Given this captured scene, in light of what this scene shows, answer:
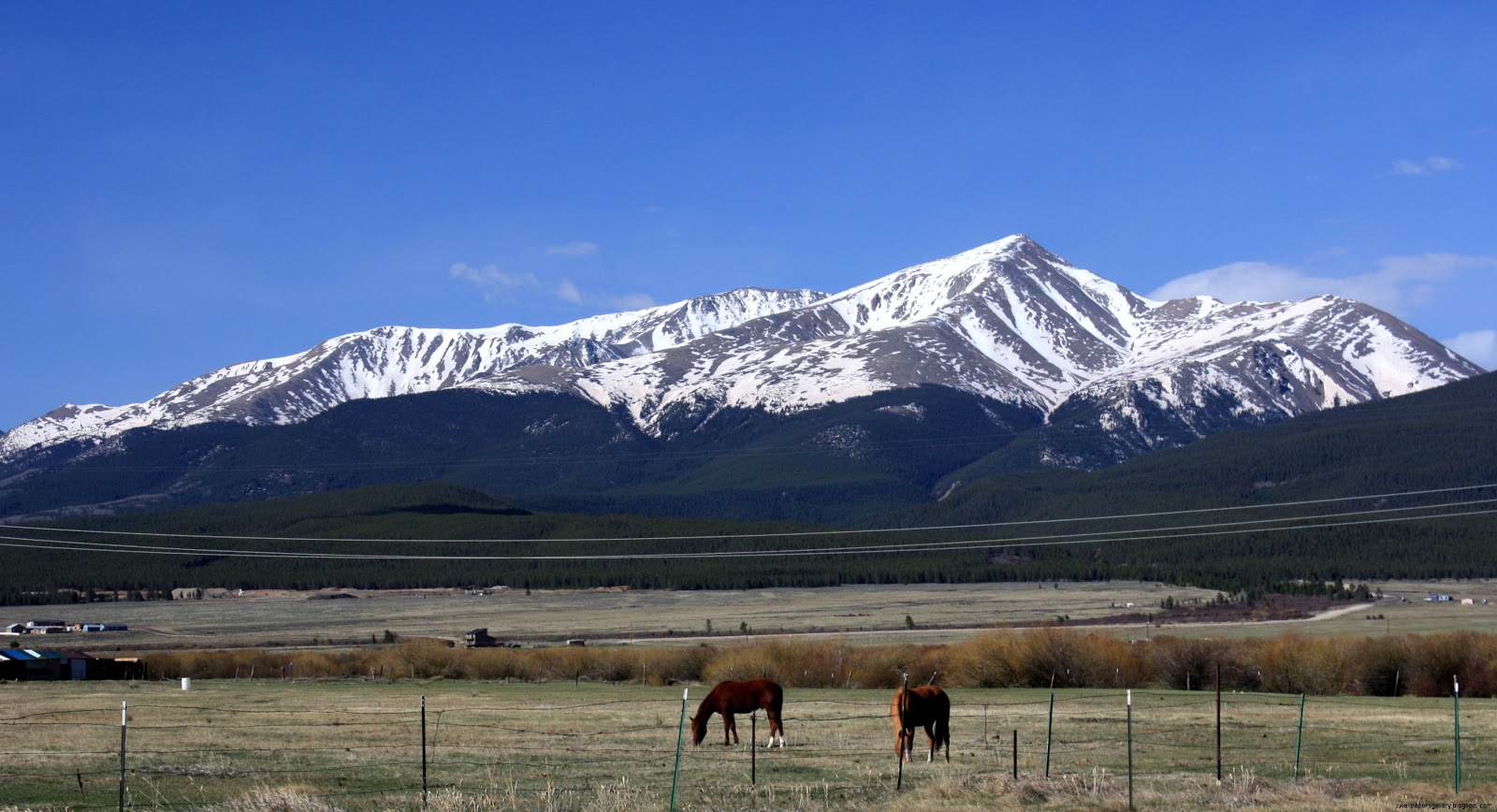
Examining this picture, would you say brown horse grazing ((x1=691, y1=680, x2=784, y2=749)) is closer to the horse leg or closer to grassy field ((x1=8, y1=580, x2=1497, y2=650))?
the horse leg

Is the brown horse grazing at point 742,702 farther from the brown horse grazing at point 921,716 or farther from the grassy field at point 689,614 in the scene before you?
the grassy field at point 689,614

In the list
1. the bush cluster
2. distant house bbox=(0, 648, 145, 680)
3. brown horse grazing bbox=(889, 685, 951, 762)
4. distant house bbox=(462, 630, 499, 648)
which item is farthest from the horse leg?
distant house bbox=(462, 630, 499, 648)

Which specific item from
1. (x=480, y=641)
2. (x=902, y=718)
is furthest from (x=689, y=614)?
(x=902, y=718)

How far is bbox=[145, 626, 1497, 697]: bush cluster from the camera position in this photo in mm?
62281

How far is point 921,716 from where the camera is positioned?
3031 cm

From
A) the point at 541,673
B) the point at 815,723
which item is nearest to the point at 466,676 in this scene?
the point at 541,673

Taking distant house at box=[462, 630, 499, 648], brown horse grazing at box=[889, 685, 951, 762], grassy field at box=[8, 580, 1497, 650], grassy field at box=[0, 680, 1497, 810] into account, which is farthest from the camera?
grassy field at box=[8, 580, 1497, 650]

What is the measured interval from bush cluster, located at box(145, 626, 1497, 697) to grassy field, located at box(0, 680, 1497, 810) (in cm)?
971

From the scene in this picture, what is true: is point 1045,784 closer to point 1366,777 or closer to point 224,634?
point 1366,777

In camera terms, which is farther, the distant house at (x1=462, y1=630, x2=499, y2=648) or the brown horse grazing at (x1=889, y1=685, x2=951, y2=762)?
the distant house at (x1=462, y1=630, x2=499, y2=648)

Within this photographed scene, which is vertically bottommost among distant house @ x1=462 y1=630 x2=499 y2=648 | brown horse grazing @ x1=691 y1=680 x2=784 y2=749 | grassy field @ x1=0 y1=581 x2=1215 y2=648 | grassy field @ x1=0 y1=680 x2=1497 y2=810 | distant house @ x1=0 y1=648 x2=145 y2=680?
grassy field @ x1=0 y1=581 x2=1215 y2=648

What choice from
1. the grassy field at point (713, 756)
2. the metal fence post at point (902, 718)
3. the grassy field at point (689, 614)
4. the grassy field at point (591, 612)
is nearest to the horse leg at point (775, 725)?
the grassy field at point (713, 756)

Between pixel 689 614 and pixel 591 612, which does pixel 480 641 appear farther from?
pixel 591 612

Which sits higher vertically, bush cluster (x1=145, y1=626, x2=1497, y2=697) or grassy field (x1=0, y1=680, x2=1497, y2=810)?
grassy field (x1=0, y1=680, x2=1497, y2=810)
